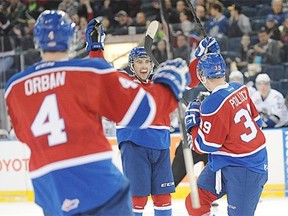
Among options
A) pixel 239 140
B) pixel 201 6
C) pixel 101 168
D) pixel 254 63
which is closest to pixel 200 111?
pixel 239 140

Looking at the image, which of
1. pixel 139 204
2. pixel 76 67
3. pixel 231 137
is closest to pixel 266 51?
pixel 139 204

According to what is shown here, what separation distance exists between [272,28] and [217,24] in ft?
2.33

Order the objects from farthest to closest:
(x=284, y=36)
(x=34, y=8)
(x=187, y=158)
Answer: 1. (x=34, y=8)
2. (x=284, y=36)
3. (x=187, y=158)

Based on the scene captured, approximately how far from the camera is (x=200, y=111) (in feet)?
12.9

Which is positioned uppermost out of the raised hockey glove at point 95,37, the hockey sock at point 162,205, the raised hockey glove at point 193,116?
the raised hockey glove at point 95,37

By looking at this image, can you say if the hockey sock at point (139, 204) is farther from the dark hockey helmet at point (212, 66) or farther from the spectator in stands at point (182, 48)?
the spectator in stands at point (182, 48)

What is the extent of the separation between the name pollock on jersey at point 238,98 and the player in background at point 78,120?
1199mm

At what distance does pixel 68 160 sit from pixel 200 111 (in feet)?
4.92

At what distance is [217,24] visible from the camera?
28.5 ft

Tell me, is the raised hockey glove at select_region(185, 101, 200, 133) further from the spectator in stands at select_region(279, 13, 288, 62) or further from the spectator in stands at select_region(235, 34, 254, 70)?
the spectator in stands at select_region(279, 13, 288, 62)

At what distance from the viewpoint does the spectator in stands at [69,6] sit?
9.68 m

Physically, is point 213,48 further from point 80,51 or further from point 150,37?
point 80,51

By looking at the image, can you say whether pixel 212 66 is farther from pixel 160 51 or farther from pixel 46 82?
pixel 160 51

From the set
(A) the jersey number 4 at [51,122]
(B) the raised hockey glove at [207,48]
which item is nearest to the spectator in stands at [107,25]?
(B) the raised hockey glove at [207,48]
